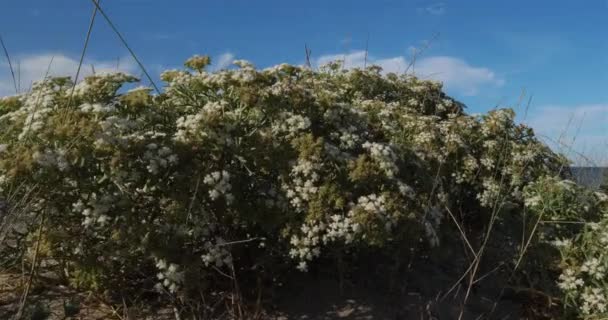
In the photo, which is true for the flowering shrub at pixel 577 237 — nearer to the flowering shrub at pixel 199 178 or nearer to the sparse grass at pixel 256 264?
the sparse grass at pixel 256 264

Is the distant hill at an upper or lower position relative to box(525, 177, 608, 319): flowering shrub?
upper

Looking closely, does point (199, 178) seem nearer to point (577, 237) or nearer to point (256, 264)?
point (256, 264)

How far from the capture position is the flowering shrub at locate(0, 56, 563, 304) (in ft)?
14.6

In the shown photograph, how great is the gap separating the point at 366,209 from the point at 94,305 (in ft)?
8.22

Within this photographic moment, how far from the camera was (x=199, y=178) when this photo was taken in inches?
177

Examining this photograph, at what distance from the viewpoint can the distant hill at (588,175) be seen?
8250mm

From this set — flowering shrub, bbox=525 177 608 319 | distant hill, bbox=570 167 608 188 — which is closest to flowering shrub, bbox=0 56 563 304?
flowering shrub, bbox=525 177 608 319

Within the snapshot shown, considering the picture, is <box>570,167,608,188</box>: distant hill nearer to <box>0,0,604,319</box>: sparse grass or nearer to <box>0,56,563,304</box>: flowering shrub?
<box>0,0,604,319</box>: sparse grass

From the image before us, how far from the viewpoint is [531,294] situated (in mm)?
6059

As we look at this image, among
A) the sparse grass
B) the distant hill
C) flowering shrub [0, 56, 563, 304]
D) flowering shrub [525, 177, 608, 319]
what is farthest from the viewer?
the distant hill

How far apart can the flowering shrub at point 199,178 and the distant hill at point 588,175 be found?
3695 millimetres

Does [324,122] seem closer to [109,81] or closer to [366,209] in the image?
[366,209]

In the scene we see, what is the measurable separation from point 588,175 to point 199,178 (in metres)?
6.63

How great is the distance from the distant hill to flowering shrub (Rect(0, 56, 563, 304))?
370 cm
